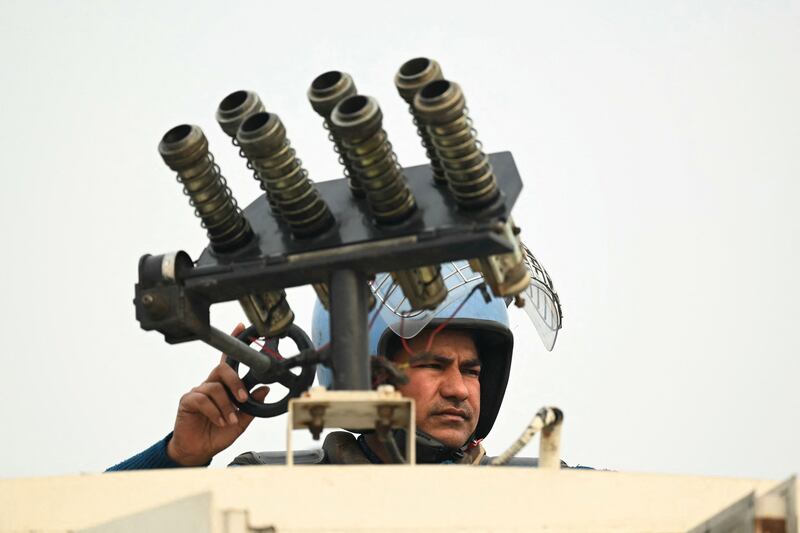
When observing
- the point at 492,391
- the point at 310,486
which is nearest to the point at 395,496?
the point at 310,486

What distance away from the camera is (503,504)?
5.57m

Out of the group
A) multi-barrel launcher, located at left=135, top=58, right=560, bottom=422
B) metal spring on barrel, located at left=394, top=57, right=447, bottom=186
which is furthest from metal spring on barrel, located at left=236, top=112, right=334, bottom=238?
metal spring on barrel, located at left=394, top=57, right=447, bottom=186

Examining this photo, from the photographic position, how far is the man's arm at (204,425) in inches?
335

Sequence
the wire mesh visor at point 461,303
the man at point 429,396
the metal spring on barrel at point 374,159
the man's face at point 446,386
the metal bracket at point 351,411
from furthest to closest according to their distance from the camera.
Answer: the man's face at point 446,386
the wire mesh visor at point 461,303
the man at point 429,396
the metal spring on barrel at point 374,159
the metal bracket at point 351,411

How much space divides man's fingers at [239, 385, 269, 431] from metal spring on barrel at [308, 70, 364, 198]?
1864 mm

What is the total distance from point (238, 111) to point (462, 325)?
Answer: 330cm

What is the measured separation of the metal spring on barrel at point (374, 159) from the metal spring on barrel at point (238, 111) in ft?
1.45

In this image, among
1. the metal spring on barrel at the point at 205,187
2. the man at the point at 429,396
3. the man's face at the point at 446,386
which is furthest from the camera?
the man's face at the point at 446,386

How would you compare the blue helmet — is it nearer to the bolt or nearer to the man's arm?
the man's arm

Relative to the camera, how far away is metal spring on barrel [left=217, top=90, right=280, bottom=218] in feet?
23.0

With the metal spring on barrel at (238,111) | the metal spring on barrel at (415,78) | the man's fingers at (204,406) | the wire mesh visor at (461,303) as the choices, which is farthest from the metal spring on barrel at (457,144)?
the man's fingers at (204,406)

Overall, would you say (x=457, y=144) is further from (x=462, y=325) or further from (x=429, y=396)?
(x=462, y=325)

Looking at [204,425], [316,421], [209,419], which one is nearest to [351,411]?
[316,421]

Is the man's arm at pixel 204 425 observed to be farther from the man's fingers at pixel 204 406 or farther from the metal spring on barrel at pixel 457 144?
Result: the metal spring on barrel at pixel 457 144
